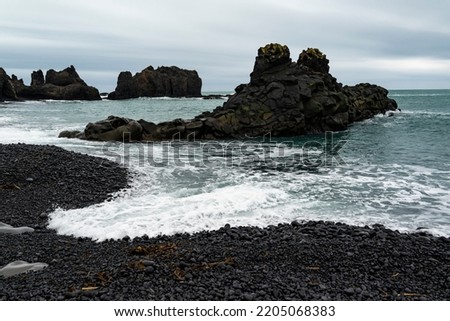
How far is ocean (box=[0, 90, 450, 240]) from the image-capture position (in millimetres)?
11188

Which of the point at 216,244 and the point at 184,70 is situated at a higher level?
the point at 184,70

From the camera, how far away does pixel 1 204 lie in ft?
39.1

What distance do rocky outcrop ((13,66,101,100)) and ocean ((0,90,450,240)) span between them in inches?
3916

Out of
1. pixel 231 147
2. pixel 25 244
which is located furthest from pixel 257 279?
pixel 231 147

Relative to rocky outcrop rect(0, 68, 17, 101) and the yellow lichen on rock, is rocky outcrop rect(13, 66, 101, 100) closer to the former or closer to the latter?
rocky outcrop rect(0, 68, 17, 101)

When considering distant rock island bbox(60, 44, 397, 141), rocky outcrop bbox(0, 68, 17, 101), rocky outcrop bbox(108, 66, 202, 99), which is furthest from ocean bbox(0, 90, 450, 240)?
rocky outcrop bbox(108, 66, 202, 99)

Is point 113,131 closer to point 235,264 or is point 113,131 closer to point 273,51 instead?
point 273,51

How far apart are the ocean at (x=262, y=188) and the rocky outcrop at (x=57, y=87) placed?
99.5m

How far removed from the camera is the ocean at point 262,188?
11188 mm

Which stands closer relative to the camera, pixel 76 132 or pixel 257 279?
pixel 257 279

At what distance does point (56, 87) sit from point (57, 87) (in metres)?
0.30

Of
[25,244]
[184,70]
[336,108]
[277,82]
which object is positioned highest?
[184,70]

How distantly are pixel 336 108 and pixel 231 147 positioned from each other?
1581 cm
